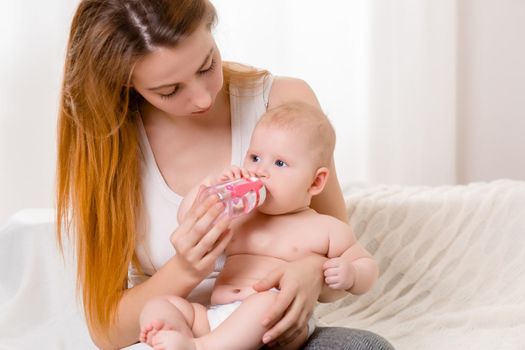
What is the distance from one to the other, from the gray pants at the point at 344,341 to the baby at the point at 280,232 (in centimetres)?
2

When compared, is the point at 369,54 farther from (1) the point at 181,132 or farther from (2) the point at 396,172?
(1) the point at 181,132

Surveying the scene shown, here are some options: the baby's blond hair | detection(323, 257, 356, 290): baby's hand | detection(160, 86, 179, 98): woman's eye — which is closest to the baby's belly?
detection(323, 257, 356, 290): baby's hand

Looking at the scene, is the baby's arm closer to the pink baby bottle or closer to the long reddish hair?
the pink baby bottle

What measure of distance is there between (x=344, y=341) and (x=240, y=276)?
0.21 metres

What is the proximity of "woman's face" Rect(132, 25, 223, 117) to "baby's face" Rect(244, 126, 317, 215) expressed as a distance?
13cm

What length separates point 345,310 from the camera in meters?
2.02

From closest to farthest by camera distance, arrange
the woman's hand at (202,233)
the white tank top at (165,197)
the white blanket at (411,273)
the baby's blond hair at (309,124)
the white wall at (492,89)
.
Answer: the woman's hand at (202,233), the baby's blond hair at (309,124), the white tank top at (165,197), the white blanket at (411,273), the white wall at (492,89)

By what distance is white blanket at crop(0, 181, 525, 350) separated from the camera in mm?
1838

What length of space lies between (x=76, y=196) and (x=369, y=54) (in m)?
1.74

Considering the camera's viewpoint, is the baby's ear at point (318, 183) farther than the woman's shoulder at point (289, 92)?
No

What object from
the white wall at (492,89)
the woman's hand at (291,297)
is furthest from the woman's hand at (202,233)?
the white wall at (492,89)

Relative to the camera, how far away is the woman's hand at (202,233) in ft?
4.52

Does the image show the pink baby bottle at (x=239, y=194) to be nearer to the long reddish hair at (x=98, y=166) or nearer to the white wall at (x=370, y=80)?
the long reddish hair at (x=98, y=166)

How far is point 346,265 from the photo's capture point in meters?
1.44
